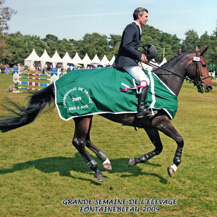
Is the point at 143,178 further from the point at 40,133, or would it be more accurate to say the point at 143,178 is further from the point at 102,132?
Result: the point at 40,133

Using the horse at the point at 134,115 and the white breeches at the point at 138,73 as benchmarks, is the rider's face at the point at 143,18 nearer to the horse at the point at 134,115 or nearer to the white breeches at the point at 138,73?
the white breeches at the point at 138,73

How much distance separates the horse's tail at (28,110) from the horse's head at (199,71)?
308 centimetres

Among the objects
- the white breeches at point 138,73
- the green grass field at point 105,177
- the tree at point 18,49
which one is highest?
the tree at point 18,49

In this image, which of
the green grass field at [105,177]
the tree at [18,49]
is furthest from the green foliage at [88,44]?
the green grass field at [105,177]

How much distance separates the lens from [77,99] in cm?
594

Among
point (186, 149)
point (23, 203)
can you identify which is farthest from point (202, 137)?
point (23, 203)

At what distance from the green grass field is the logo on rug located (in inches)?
60.1

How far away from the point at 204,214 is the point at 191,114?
36.1 ft

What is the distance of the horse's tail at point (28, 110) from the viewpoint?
6.25 m

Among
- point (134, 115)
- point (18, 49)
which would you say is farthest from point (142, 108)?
point (18, 49)

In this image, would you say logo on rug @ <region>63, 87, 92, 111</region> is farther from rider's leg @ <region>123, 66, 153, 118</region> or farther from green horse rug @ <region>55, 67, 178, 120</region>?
rider's leg @ <region>123, 66, 153, 118</region>

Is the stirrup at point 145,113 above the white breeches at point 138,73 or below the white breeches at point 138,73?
below

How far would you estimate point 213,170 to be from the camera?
267 inches

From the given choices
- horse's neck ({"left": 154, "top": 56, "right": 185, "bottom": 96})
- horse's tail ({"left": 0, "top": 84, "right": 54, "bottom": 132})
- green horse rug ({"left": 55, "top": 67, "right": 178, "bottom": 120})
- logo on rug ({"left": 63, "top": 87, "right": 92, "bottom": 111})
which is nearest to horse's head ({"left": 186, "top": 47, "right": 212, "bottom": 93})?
horse's neck ({"left": 154, "top": 56, "right": 185, "bottom": 96})
